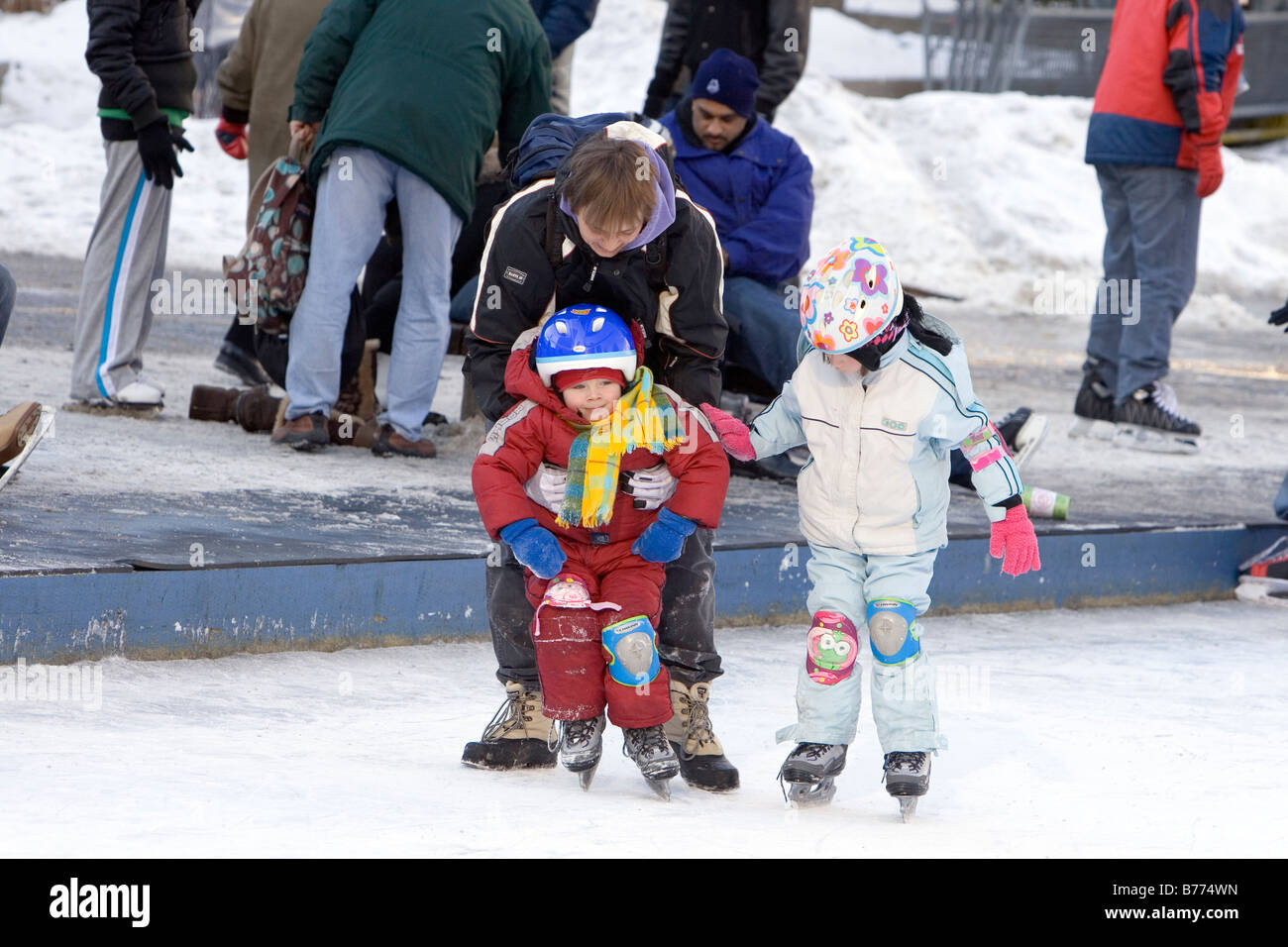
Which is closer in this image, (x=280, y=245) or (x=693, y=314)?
(x=693, y=314)

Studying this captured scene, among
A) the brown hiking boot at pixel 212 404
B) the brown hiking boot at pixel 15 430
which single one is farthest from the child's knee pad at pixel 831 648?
the brown hiking boot at pixel 212 404

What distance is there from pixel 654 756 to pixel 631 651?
21 centimetres

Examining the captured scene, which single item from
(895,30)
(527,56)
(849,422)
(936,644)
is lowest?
(936,644)

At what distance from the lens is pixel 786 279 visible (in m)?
6.22

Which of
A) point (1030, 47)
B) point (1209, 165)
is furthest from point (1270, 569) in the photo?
point (1030, 47)

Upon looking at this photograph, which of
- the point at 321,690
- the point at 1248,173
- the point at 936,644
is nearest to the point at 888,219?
the point at 1248,173

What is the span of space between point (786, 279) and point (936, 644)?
196 cm

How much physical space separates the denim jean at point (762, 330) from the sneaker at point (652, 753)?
114 inches

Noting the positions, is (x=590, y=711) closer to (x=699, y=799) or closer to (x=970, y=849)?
(x=699, y=799)

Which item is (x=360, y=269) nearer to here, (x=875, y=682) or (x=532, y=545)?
(x=532, y=545)

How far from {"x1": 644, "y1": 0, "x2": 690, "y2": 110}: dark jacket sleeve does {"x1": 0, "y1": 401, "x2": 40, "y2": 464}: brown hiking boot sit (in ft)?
12.7

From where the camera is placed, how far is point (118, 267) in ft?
19.5

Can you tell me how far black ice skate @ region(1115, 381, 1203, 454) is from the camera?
7258mm

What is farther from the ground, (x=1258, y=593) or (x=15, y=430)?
(x=15, y=430)
